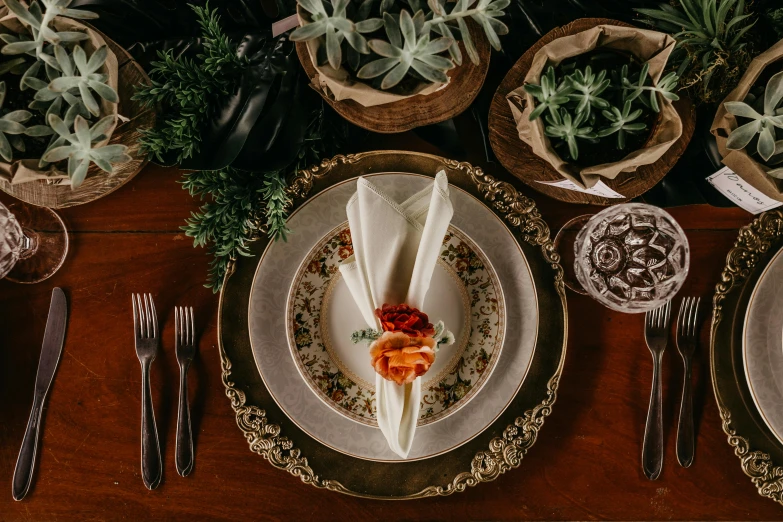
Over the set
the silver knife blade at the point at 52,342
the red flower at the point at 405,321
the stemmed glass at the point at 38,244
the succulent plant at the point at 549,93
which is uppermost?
the succulent plant at the point at 549,93

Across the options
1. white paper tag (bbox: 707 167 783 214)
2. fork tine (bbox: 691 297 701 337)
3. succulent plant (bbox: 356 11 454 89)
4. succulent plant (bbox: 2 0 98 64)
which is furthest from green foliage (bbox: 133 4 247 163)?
fork tine (bbox: 691 297 701 337)

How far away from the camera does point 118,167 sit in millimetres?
808

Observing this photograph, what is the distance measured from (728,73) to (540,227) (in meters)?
0.33

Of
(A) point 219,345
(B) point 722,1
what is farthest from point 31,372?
(B) point 722,1

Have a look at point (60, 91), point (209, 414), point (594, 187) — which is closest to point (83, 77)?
point (60, 91)

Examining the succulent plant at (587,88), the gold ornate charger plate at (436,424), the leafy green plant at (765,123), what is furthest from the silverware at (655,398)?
the succulent plant at (587,88)

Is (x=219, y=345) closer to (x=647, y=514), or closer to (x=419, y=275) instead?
(x=419, y=275)

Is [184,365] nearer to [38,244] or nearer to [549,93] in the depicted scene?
[38,244]

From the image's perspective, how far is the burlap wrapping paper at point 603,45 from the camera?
666 millimetres

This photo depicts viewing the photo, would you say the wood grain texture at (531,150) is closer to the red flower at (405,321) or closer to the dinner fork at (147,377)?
the red flower at (405,321)

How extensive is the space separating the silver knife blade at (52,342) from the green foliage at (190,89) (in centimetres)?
32

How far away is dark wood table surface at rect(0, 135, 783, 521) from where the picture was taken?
893 mm

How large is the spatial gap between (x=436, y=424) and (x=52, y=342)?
0.65 meters

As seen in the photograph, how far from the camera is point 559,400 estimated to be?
0.91 metres
